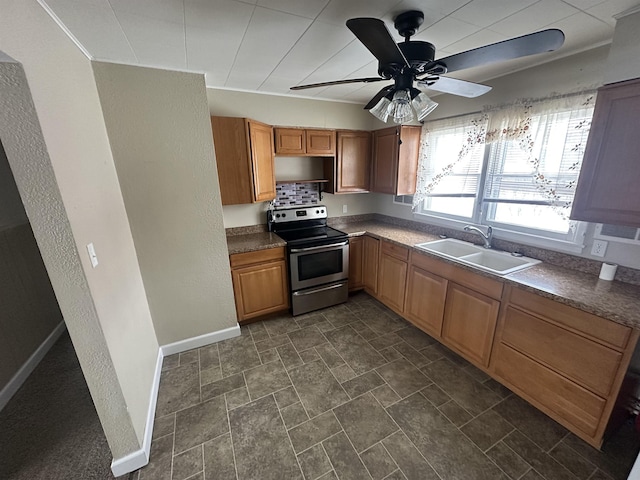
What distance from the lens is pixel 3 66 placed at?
923 mm

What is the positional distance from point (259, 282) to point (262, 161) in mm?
1276

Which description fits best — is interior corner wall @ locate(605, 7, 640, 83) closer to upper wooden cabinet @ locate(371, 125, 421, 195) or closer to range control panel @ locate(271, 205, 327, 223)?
upper wooden cabinet @ locate(371, 125, 421, 195)

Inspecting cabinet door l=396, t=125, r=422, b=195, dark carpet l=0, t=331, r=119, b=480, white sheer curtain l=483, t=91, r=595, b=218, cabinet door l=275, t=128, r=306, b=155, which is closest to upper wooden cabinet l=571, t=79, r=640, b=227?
white sheer curtain l=483, t=91, r=595, b=218

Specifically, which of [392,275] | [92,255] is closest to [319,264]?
[392,275]

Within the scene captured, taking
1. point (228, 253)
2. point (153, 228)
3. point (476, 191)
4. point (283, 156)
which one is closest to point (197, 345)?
point (228, 253)

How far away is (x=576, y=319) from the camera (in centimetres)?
151

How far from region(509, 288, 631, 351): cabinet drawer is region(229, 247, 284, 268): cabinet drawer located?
206 cm

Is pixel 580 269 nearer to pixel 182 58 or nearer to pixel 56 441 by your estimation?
pixel 182 58

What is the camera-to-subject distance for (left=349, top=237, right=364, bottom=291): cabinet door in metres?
3.25

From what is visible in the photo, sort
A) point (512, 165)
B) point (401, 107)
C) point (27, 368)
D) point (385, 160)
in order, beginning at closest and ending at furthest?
point (401, 107) → point (27, 368) → point (512, 165) → point (385, 160)

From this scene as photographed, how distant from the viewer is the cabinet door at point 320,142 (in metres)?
2.99

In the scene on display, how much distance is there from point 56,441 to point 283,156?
115 inches

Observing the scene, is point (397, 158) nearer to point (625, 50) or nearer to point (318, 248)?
point (318, 248)

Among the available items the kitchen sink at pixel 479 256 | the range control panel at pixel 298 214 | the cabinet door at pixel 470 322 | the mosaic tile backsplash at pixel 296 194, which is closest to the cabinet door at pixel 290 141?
the mosaic tile backsplash at pixel 296 194
